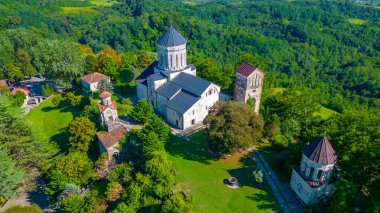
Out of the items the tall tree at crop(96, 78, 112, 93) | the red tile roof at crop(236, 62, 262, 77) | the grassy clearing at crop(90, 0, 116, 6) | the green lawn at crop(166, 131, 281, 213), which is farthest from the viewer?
the grassy clearing at crop(90, 0, 116, 6)

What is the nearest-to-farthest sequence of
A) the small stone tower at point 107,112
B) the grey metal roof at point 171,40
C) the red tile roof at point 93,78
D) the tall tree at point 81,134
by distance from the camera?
the tall tree at point 81,134 < the small stone tower at point 107,112 < the grey metal roof at point 171,40 < the red tile roof at point 93,78

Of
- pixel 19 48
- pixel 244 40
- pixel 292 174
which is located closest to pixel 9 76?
pixel 19 48

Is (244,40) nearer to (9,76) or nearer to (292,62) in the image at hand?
(292,62)

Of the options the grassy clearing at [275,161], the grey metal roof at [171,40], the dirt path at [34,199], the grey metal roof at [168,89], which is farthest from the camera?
the grey metal roof at [171,40]

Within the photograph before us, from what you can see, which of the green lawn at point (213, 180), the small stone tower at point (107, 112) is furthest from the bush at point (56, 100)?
the green lawn at point (213, 180)

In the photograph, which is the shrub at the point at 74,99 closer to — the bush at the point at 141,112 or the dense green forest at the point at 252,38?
the bush at the point at 141,112

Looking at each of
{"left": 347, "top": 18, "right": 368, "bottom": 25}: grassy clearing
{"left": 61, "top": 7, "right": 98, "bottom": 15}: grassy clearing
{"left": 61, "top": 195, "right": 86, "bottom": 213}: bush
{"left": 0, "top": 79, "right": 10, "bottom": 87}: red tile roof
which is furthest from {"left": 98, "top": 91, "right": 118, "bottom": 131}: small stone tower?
{"left": 347, "top": 18, "right": 368, "bottom": 25}: grassy clearing

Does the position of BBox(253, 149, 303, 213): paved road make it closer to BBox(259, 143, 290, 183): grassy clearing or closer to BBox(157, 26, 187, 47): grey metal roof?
BBox(259, 143, 290, 183): grassy clearing

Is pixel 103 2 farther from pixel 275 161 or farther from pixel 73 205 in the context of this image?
pixel 275 161
